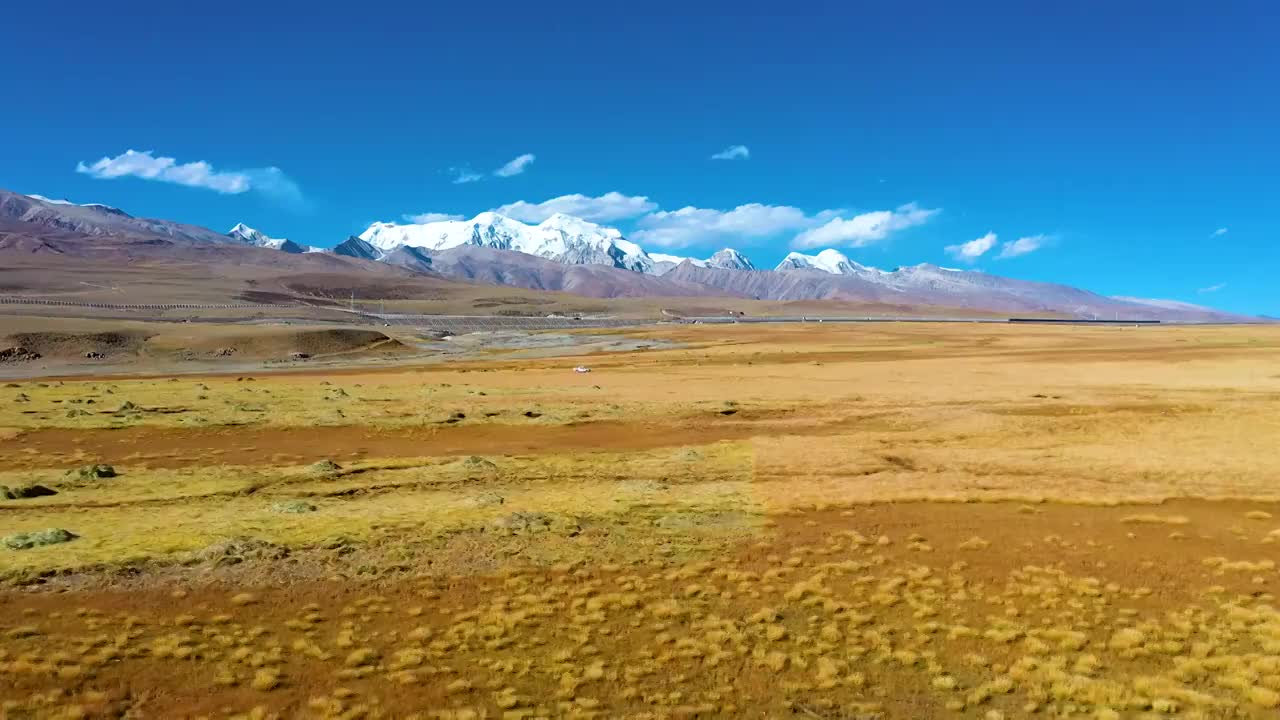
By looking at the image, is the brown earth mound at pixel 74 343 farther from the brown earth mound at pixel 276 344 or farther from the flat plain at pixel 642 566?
the flat plain at pixel 642 566

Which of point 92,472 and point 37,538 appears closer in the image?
point 37,538

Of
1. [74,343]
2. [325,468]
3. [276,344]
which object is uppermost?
[276,344]

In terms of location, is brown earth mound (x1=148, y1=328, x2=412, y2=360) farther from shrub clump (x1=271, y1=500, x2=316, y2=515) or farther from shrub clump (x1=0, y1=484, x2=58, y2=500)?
shrub clump (x1=271, y1=500, x2=316, y2=515)

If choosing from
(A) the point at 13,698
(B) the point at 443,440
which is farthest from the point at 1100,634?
(B) the point at 443,440

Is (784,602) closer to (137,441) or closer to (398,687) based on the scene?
(398,687)

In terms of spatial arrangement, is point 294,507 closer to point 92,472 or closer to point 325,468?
point 325,468

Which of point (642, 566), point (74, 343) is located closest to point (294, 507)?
point (642, 566)

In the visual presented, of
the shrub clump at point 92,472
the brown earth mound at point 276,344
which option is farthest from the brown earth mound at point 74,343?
the shrub clump at point 92,472

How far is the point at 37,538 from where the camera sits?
789 inches

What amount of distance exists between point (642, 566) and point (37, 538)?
15.1m

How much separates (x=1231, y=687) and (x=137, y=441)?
4102 cm

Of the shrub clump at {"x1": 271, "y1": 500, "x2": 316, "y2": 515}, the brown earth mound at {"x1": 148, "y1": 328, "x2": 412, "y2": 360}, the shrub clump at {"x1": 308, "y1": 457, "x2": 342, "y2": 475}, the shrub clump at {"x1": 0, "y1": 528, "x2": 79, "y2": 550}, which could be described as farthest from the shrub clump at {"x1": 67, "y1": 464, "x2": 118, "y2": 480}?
the brown earth mound at {"x1": 148, "y1": 328, "x2": 412, "y2": 360}

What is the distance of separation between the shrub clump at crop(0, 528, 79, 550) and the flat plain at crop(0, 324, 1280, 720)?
9 cm

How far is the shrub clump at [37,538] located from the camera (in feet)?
64.4
